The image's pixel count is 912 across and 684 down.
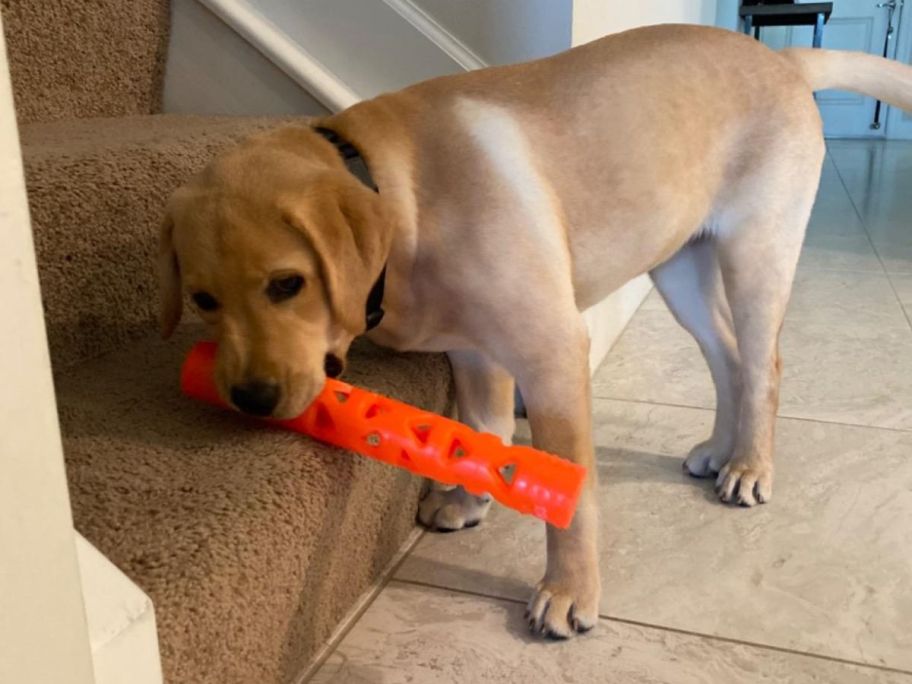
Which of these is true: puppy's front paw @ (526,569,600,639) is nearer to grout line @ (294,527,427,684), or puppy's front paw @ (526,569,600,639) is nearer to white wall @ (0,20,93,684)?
grout line @ (294,527,427,684)

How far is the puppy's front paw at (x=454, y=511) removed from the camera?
142 cm

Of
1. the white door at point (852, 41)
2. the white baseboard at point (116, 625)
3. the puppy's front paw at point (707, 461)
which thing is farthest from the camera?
the white door at point (852, 41)

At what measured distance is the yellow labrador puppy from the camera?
1.05 metres

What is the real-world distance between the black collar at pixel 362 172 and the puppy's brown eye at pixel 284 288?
0.39ft

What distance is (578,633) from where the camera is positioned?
1.17 metres

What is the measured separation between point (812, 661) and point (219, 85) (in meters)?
1.64

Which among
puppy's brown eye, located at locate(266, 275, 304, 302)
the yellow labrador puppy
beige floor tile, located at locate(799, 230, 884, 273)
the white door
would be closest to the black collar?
the yellow labrador puppy

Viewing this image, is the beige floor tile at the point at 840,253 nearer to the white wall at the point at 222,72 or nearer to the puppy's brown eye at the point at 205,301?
the white wall at the point at 222,72

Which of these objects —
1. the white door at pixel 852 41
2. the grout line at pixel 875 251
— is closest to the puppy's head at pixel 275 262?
the grout line at pixel 875 251

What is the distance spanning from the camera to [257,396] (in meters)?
1.03

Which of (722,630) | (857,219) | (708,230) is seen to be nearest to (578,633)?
(722,630)

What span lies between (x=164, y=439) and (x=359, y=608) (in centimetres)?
36

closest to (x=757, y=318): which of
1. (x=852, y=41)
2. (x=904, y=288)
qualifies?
(x=904, y=288)

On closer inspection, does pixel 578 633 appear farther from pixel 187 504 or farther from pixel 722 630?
pixel 187 504
